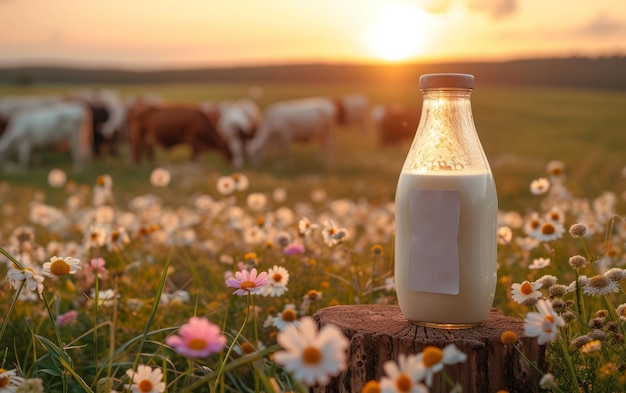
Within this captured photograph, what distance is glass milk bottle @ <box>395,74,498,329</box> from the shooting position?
244cm

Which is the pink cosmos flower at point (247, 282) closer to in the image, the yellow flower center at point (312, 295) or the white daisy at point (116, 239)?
the yellow flower center at point (312, 295)

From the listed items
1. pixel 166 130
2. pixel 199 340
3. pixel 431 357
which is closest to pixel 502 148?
pixel 166 130

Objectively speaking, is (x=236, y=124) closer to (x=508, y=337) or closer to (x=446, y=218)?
(x=446, y=218)

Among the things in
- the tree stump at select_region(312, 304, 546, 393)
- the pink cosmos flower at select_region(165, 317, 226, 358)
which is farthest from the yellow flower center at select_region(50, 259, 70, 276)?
the pink cosmos flower at select_region(165, 317, 226, 358)

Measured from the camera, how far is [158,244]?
579 cm

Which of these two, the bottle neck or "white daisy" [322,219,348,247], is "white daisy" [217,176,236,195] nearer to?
"white daisy" [322,219,348,247]

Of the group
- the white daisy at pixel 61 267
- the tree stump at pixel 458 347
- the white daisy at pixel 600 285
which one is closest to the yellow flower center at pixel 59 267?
the white daisy at pixel 61 267

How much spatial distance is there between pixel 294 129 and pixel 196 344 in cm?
1819

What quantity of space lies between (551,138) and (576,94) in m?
18.5

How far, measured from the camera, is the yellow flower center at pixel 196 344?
63.1 inches

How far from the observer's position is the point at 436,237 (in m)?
2.46

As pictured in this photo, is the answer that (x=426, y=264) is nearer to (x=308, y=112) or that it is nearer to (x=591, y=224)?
(x=591, y=224)

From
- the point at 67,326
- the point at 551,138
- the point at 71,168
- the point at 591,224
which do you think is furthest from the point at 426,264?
the point at 551,138

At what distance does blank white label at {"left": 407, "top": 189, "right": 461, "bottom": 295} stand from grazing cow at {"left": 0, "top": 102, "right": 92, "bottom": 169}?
601 inches
